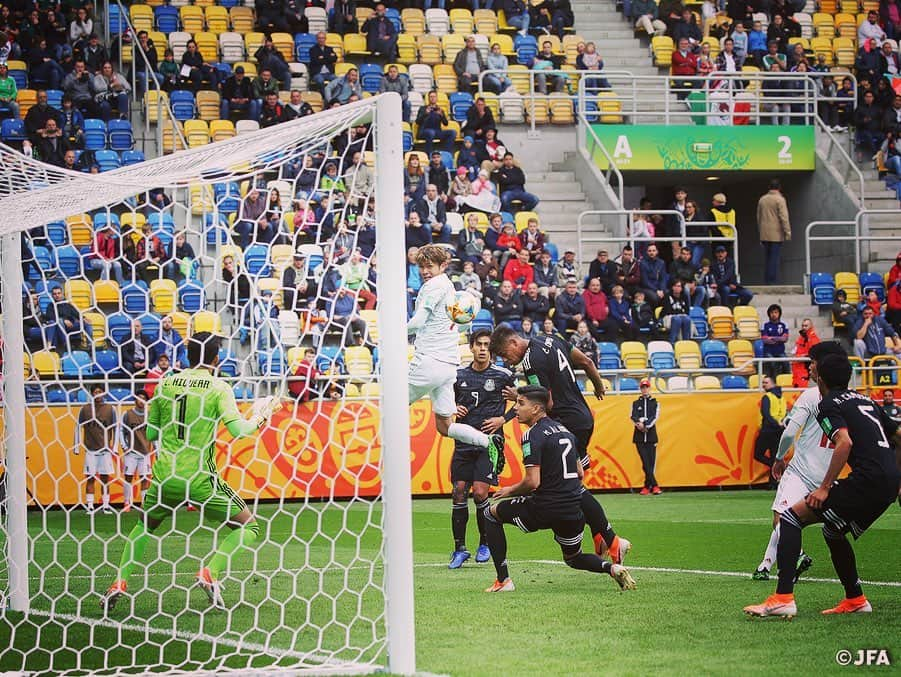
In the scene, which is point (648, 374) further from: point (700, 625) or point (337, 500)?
point (700, 625)

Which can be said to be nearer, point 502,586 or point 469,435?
point 502,586

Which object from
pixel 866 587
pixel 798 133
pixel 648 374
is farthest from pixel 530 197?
pixel 866 587

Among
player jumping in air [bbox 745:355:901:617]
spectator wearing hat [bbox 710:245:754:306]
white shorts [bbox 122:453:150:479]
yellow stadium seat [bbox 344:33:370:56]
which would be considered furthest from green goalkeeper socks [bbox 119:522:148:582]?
yellow stadium seat [bbox 344:33:370:56]

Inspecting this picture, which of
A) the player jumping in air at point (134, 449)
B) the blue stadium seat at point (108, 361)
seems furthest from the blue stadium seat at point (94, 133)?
the blue stadium seat at point (108, 361)

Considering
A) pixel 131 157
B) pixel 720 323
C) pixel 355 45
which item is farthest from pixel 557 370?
pixel 355 45

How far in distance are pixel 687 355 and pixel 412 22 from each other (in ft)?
33.5

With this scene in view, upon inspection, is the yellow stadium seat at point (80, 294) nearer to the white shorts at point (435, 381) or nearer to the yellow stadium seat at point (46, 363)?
the yellow stadium seat at point (46, 363)

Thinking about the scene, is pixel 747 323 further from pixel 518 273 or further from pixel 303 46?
pixel 303 46

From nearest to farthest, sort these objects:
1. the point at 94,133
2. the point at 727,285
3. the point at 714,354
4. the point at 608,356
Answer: the point at 608,356, the point at 94,133, the point at 714,354, the point at 727,285

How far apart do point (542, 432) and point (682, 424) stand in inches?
490

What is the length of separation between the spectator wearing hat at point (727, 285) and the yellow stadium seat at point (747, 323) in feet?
2.20

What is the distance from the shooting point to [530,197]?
973 inches

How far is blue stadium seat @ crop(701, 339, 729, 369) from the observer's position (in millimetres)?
22781

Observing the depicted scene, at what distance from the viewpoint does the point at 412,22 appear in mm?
27906
